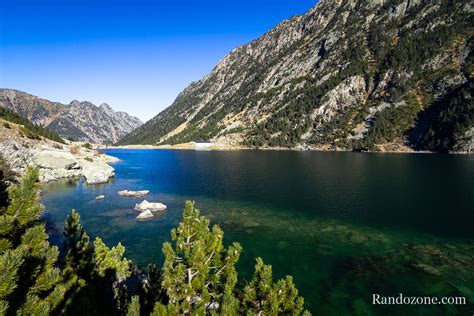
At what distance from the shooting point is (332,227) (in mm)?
46406

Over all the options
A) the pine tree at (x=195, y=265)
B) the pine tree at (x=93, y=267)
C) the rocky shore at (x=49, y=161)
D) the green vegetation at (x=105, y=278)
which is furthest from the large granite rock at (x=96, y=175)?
the pine tree at (x=195, y=265)

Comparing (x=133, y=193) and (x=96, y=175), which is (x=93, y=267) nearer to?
(x=133, y=193)

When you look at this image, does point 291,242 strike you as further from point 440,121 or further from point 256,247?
point 440,121

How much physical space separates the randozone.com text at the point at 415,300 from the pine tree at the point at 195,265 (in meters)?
16.3

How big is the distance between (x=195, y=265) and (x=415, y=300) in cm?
2189

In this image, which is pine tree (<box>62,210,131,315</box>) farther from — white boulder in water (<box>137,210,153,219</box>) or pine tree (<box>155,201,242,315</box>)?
white boulder in water (<box>137,210,153,219</box>)

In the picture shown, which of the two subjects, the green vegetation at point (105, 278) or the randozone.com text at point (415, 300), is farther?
the randozone.com text at point (415, 300)

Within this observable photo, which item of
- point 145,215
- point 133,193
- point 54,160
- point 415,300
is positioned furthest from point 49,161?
point 415,300

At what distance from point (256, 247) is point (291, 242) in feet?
17.8

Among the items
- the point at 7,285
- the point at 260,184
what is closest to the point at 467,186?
the point at 260,184

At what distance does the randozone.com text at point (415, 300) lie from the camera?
25906 millimetres

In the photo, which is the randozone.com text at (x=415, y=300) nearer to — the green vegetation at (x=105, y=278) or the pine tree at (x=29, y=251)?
the green vegetation at (x=105, y=278)

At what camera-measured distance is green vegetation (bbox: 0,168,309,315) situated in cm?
988

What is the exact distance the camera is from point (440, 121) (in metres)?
187
